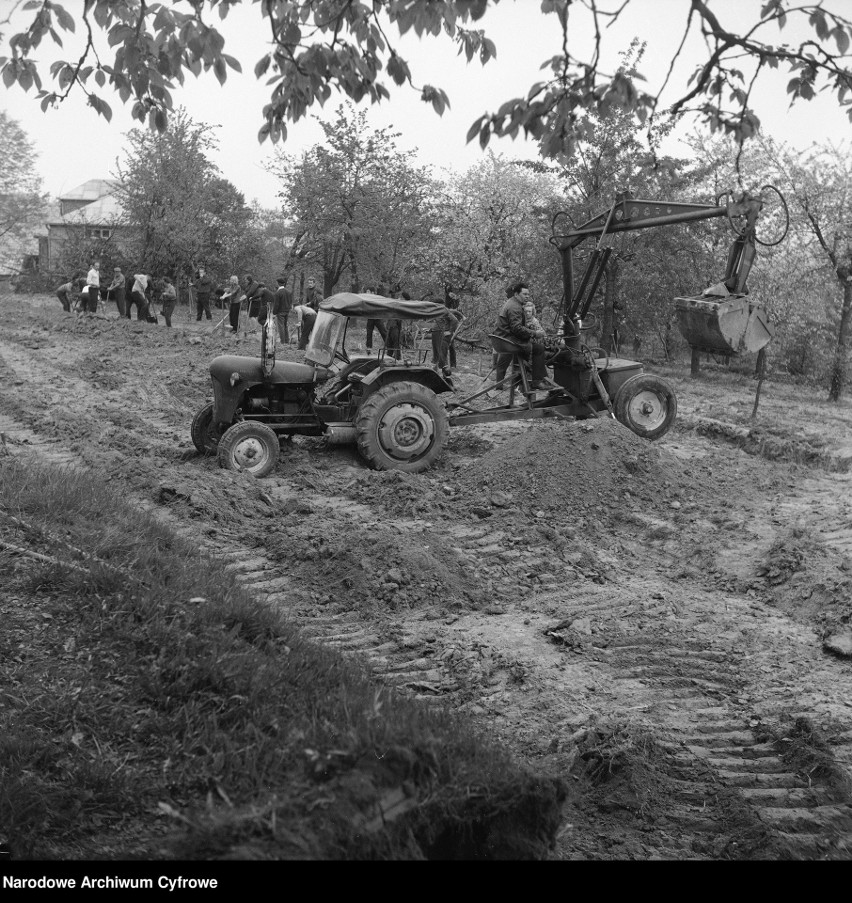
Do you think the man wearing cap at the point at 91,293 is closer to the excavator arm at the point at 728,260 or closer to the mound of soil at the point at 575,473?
the excavator arm at the point at 728,260

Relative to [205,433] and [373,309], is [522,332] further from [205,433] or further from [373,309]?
[205,433]

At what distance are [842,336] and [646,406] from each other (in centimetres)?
918

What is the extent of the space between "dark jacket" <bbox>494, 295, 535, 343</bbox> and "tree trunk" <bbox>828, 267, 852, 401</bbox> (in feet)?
33.7

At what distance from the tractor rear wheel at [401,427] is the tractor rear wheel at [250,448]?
3.35ft

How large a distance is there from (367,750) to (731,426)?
38.3 feet

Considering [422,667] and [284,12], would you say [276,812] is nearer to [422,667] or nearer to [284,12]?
[422,667]

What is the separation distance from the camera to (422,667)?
216 inches

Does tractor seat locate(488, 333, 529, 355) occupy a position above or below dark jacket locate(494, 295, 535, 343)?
below

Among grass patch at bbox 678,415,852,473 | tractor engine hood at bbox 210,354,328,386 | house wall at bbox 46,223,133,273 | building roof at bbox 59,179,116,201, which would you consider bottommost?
grass patch at bbox 678,415,852,473

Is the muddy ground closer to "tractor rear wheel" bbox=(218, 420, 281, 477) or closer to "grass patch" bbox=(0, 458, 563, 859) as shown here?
"tractor rear wheel" bbox=(218, 420, 281, 477)

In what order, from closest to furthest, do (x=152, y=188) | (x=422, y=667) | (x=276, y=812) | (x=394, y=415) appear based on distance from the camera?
(x=276, y=812) < (x=422, y=667) < (x=394, y=415) < (x=152, y=188)

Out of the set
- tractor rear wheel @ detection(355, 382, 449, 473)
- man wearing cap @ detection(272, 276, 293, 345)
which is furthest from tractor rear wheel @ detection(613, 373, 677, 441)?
man wearing cap @ detection(272, 276, 293, 345)

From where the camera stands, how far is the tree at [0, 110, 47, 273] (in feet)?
146

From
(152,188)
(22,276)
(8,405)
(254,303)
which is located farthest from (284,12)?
(22,276)
